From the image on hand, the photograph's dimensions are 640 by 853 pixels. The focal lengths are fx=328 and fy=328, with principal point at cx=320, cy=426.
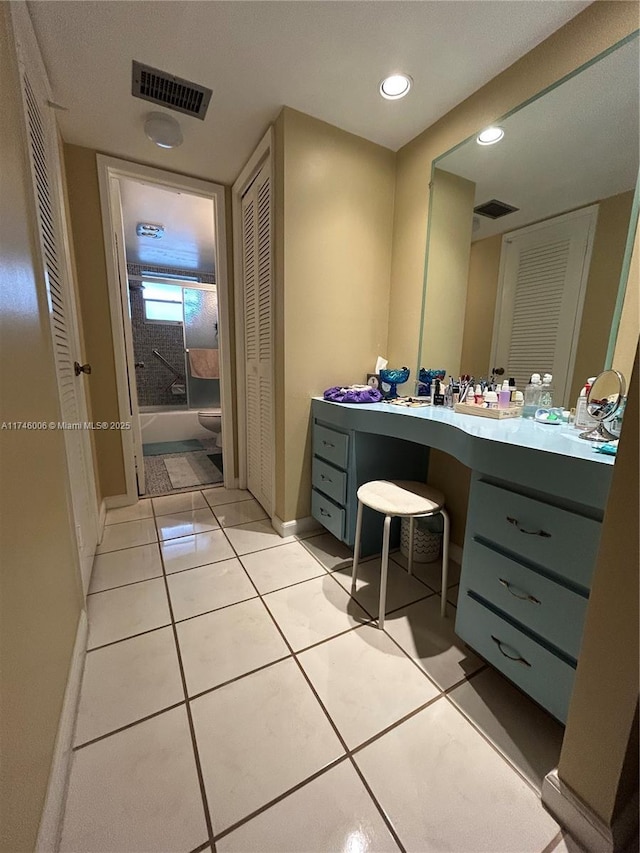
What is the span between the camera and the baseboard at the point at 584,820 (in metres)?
0.67

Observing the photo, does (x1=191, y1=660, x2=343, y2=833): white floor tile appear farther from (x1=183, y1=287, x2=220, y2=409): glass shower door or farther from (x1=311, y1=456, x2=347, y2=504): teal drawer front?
(x1=183, y1=287, x2=220, y2=409): glass shower door

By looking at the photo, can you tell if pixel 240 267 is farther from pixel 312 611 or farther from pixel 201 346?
pixel 201 346

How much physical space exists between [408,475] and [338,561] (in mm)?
594

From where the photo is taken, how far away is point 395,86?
1.40m

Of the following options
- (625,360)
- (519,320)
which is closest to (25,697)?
(625,360)

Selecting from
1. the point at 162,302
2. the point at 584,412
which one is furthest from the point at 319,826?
the point at 162,302

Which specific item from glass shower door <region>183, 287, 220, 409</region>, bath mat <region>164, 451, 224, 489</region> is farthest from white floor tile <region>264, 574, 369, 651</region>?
glass shower door <region>183, 287, 220, 409</region>

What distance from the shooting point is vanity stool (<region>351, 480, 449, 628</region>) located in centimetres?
122

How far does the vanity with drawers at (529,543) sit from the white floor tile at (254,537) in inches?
42.6

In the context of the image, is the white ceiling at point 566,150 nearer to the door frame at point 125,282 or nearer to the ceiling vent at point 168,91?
the ceiling vent at point 168,91

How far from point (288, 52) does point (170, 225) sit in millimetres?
2194

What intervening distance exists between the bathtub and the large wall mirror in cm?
322

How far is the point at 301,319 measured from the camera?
5.66 feet

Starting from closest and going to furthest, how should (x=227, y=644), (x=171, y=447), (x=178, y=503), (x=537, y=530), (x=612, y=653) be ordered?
(x=612, y=653)
(x=537, y=530)
(x=227, y=644)
(x=178, y=503)
(x=171, y=447)
